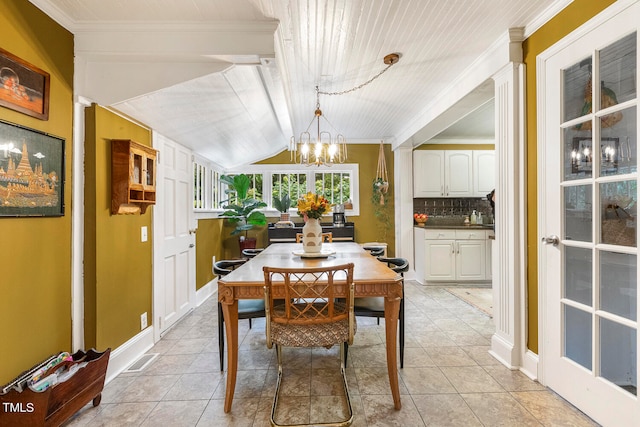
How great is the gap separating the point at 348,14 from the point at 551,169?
62.4 inches

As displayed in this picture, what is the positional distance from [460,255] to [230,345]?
3.83 m

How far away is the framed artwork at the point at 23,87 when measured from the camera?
4.72 feet

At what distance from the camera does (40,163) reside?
5.35 feet

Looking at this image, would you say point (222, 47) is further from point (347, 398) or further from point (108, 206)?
point (347, 398)

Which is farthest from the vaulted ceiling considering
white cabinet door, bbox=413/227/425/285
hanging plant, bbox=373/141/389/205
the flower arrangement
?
white cabinet door, bbox=413/227/425/285

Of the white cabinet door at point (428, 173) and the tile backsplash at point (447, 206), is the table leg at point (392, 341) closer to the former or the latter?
the white cabinet door at point (428, 173)

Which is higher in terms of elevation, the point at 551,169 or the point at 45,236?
the point at 551,169

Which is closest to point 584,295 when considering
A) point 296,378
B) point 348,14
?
point 296,378

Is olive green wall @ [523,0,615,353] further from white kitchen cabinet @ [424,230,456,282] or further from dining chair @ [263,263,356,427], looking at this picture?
white kitchen cabinet @ [424,230,456,282]

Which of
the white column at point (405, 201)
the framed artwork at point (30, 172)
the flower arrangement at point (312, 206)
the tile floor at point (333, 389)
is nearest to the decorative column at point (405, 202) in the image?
the white column at point (405, 201)

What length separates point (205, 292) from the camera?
4039 mm

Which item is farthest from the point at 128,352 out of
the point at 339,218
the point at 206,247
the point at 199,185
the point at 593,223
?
the point at 339,218

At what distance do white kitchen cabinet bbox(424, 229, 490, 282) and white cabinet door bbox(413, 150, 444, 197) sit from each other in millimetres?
756

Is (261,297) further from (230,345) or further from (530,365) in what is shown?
(530,365)
